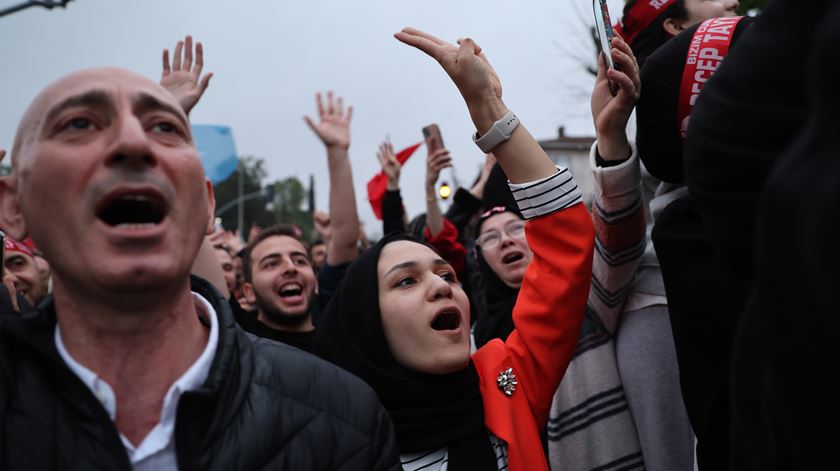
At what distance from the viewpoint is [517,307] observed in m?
2.46

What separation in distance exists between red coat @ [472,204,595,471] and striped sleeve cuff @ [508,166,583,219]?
0.09 ft

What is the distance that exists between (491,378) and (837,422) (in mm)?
1660

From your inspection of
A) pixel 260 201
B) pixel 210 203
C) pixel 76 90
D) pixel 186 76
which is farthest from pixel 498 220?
pixel 260 201

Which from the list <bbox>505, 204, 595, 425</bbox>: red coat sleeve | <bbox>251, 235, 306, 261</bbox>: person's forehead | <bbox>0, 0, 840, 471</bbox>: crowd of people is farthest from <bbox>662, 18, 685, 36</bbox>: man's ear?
<bbox>251, 235, 306, 261</bbox>: person's forehead

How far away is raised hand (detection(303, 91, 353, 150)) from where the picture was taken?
4.35m

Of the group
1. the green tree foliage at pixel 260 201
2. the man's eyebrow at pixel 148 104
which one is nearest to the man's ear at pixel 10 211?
the man's eyebrow at pixel 148 104

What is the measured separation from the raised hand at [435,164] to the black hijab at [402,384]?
289cm

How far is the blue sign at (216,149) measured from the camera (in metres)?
8.69

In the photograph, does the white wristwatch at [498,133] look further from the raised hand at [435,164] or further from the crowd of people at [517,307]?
the raised hand at [435,164]

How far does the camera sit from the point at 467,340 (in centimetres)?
253

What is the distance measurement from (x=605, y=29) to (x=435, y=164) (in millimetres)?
3537

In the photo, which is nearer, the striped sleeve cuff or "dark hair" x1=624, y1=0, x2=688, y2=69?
the striped sleeve cuff

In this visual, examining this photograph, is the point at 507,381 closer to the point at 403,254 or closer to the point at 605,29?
the point at 403,254

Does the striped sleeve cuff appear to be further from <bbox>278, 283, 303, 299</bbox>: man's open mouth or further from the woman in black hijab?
<bbox>278, 283, 303, 299</bbox>: man's open mouth
